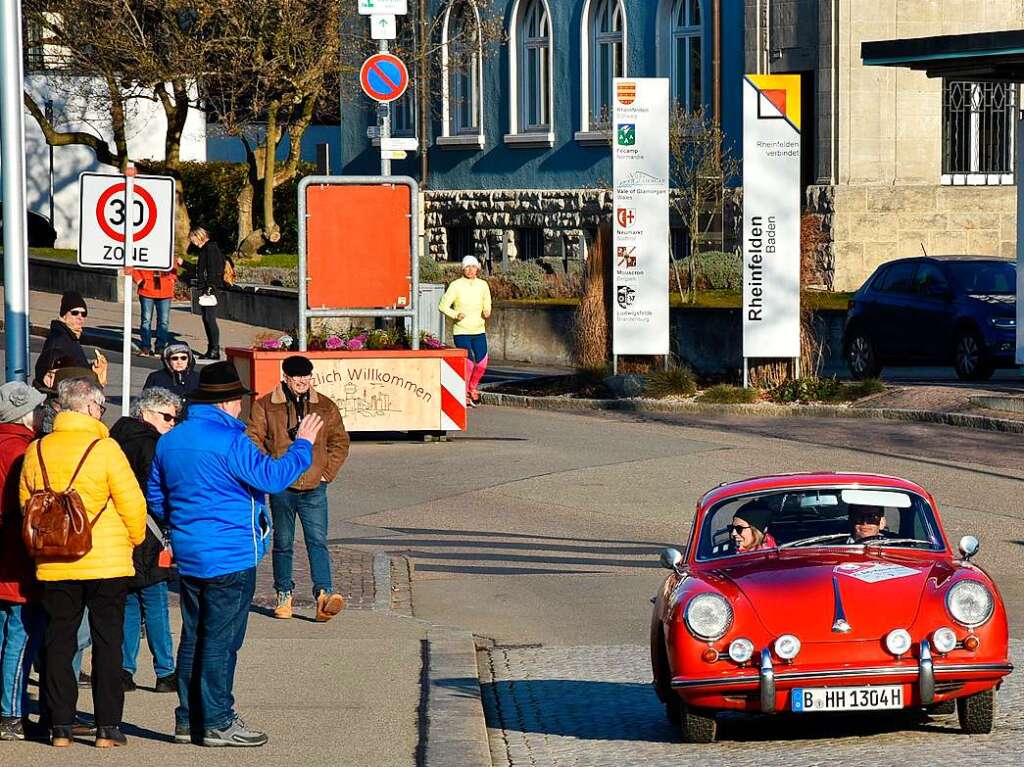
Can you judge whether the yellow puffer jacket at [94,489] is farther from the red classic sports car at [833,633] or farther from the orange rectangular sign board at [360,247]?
the orange rectangular sign board at [360,247]

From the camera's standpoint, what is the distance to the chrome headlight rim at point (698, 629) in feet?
27.8

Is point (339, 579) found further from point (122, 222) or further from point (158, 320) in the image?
point (158, 320)

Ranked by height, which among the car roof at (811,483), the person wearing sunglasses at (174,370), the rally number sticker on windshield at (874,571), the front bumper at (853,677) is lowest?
the front bumper at (853,677)

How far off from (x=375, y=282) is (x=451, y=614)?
8956 millimetres

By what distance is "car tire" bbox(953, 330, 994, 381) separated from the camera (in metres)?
23.6

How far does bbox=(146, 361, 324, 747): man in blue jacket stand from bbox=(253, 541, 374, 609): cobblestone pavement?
3950mm

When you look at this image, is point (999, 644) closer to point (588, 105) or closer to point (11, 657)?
point (11, 657)

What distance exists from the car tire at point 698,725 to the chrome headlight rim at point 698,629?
36 cm

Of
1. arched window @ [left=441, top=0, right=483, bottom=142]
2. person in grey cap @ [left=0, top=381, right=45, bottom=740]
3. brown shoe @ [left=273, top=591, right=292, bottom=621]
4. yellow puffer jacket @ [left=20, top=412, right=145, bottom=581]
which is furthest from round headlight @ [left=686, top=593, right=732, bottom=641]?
arched window @ [left=441, top=0, right=483, bottom=142]

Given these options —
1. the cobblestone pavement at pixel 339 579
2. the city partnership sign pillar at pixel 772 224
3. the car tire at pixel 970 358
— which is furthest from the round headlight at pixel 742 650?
the car tire at pixel 970 358

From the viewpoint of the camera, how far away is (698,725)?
866 cm

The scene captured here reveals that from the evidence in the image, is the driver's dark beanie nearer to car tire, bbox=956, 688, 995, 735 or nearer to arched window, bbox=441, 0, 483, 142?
car tire, bbox=956, 688, 995, 735

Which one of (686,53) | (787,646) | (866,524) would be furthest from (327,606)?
(686,53)

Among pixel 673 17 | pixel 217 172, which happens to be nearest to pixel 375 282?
pixel 673 17
